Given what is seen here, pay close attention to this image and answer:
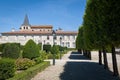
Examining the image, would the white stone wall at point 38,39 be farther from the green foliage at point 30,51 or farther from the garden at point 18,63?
the garden at point 18,63

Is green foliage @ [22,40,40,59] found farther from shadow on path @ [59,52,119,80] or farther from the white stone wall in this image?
the white stone wall

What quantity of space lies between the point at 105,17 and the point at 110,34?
0.91 metres

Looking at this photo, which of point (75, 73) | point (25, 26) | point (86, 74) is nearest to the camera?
point (86, 74)

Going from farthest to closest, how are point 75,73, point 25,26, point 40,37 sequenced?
point 25,26 < point 40,37 < point 75,73

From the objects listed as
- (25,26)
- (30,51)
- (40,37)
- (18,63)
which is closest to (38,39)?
(40,37)

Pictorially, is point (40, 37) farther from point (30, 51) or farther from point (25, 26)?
point (30, 51)

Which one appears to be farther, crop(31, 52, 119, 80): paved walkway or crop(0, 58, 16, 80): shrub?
crop(31, 52, 119, 80): paved walkway

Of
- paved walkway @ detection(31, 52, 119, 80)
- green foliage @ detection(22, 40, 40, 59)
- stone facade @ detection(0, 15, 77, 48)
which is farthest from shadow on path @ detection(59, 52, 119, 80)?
Answer: stone facade @ detection(0, 15, 77, 48)

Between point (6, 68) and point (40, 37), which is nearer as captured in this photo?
point (6, 68)

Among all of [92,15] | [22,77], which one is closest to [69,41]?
[92,15]

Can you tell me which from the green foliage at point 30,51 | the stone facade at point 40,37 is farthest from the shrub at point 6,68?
the stone facade at point 40,37

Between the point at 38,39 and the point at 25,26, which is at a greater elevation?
the point at 25,26

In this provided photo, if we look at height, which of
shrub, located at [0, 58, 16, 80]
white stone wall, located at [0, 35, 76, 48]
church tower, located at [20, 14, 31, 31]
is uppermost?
church tower, located at [20, 14, 31, 31]

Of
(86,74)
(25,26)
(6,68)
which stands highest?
(25,26)
